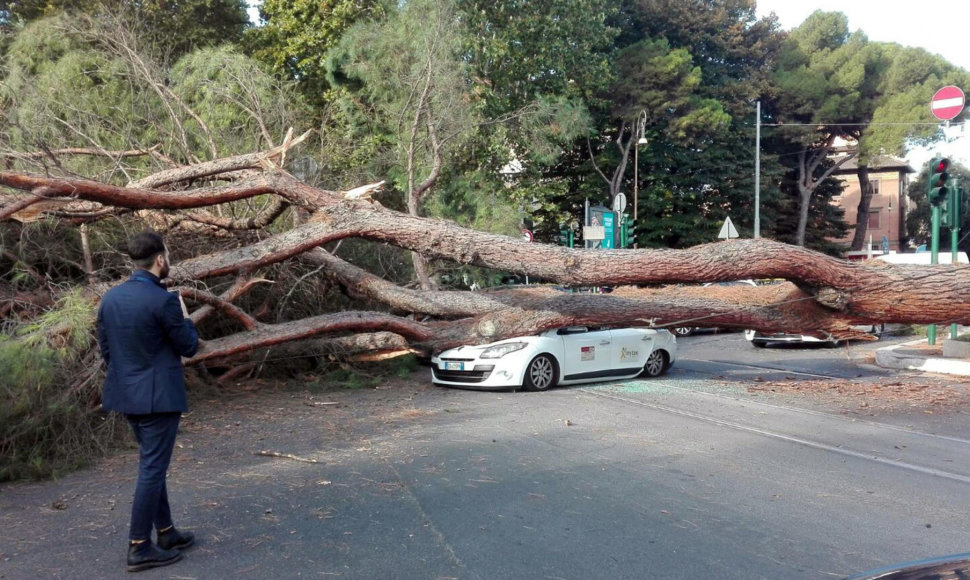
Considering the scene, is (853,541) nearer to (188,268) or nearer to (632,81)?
(188,268)

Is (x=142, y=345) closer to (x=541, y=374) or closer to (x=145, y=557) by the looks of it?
(x=145, y=557)

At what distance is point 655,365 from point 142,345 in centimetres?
986

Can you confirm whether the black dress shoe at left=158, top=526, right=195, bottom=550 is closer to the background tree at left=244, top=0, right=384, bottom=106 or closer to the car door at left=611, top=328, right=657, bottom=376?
the car door at left=611, top=328, right=657, bottom=376

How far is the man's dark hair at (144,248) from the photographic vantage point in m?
4.46

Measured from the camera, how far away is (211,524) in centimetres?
505

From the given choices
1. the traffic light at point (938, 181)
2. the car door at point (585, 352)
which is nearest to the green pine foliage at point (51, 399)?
the car door at point (585, 352)

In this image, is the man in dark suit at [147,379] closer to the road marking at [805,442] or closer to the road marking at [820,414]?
the road marking at [805,442]

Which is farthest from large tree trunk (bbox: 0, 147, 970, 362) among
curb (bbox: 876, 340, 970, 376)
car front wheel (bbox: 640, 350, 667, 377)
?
curb (bbox: 876, 340, 970, 376)

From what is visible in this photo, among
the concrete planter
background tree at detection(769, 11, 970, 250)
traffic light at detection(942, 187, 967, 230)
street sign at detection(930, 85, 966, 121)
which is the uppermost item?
background tree at detection(769, 11, 970, 250)

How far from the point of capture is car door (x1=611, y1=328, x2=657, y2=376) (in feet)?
40.0

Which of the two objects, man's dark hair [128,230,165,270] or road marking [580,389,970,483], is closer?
man's dark hair [128,230,165,270]

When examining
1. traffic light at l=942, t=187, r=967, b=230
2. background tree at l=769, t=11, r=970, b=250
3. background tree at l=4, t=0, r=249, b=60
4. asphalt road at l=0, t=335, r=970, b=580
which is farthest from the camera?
background tree at l=769, t=11, r=970, b=250

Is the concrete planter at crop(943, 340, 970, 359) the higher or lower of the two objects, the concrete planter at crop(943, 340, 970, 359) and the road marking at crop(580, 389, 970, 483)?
the higher

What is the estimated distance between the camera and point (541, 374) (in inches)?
444
